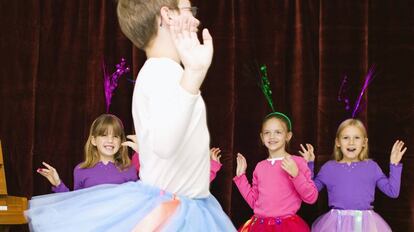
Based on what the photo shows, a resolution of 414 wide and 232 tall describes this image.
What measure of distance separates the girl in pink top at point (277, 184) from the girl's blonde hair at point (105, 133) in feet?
2.36

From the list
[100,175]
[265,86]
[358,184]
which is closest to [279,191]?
[358,184]

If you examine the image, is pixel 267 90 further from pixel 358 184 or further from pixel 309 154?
pixel 358 184

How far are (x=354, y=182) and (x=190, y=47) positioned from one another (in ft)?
8.49

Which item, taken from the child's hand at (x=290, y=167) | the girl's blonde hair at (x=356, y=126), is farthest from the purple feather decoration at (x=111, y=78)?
the girl's blonde hair at (x=356, y=126)

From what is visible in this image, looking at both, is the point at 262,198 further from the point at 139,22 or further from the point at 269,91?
the point at 139,22

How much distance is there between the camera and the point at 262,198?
13.2 ft

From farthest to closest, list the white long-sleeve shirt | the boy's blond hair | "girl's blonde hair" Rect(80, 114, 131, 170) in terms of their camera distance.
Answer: "girl's blonde hair" Rect(80, 114, 131, 170) < the boy's blond hair < the white long-sleeve shirt

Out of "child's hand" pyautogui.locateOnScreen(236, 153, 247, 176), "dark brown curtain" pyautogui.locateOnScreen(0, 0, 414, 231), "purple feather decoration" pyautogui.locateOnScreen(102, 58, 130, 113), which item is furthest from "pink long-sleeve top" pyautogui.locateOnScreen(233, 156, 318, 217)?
"purple feather decoration" pyautogui.locateOnScreen(102, 58, 130, 113)

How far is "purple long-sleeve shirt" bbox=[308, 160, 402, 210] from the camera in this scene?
3965mm

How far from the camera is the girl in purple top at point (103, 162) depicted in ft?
13.2

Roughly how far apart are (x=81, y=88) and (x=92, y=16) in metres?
0.49

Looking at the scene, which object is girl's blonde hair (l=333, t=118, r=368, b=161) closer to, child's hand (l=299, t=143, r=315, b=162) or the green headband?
child's hand (l=299, t=143, r=315, b=162)

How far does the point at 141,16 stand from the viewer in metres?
1.83

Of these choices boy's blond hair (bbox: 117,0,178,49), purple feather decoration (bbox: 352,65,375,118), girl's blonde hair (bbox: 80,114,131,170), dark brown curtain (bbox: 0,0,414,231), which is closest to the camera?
boy's blond hair (bbox: 117,0,178,49)
